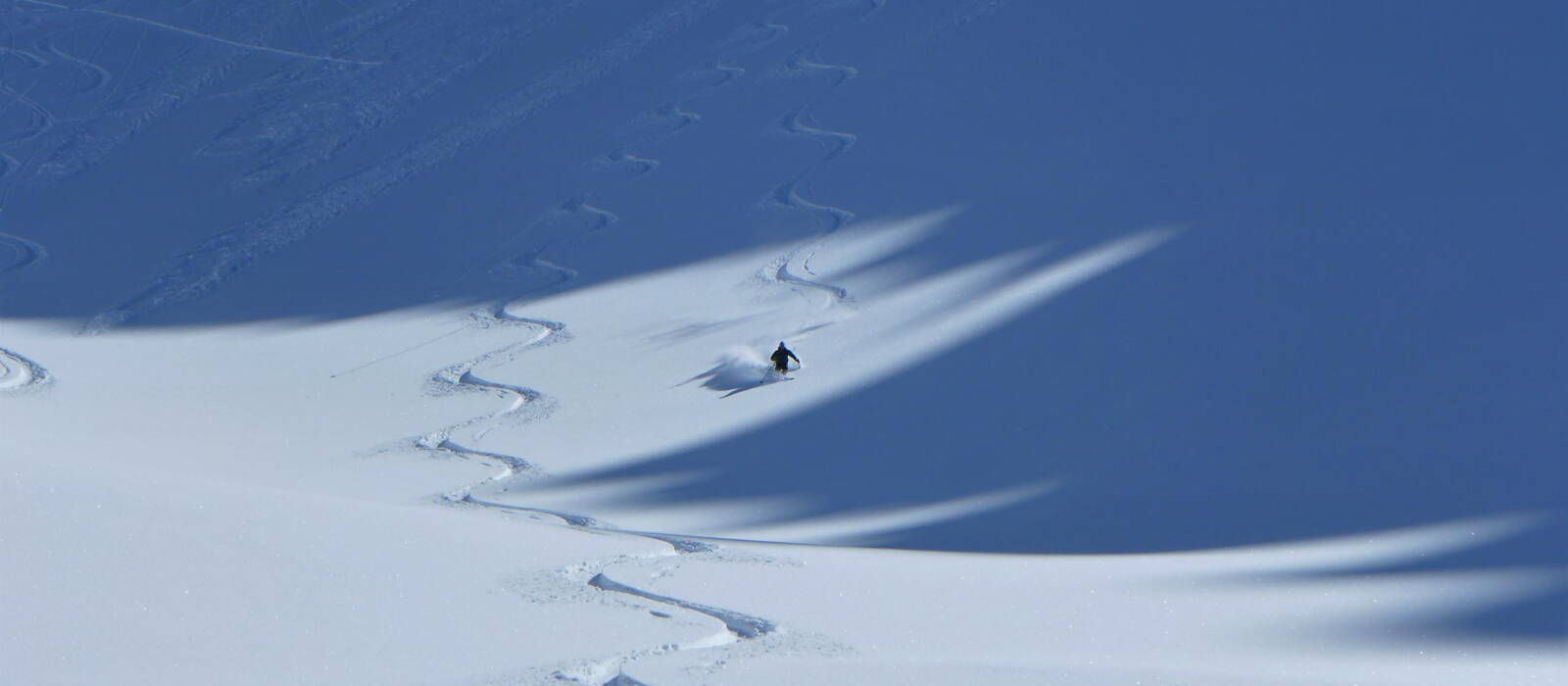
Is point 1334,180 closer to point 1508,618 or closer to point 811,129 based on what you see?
point 811,129

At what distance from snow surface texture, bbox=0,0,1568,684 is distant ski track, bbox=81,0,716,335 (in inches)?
1.7

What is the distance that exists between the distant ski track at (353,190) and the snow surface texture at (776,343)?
0.04 m

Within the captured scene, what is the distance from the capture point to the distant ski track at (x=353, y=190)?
A: 8.73m

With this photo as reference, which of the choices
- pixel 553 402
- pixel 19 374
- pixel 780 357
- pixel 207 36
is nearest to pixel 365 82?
pixel 207 36

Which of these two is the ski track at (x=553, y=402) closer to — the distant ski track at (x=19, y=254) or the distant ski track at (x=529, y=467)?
the distant ski track at (x=529, y=467)

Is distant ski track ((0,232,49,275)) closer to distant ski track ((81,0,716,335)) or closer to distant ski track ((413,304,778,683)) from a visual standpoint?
distant ski track ((81,0,716,335))

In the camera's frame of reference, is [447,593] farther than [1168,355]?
No

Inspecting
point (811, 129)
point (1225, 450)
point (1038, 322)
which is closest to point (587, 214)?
point (811, 129)

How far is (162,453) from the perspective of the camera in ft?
19.4

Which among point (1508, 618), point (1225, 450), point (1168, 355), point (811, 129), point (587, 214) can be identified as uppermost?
point (811, 129)

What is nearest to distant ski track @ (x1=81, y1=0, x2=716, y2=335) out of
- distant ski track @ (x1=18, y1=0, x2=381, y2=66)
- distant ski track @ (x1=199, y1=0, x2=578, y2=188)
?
distant ski track @ (x1=199, y1=0, x2=578, y2=188)

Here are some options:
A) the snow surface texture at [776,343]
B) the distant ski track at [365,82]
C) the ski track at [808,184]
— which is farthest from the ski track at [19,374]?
the ski track at [808,184]

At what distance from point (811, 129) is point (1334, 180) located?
3.40 meters

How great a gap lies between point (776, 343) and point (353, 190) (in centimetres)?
395
